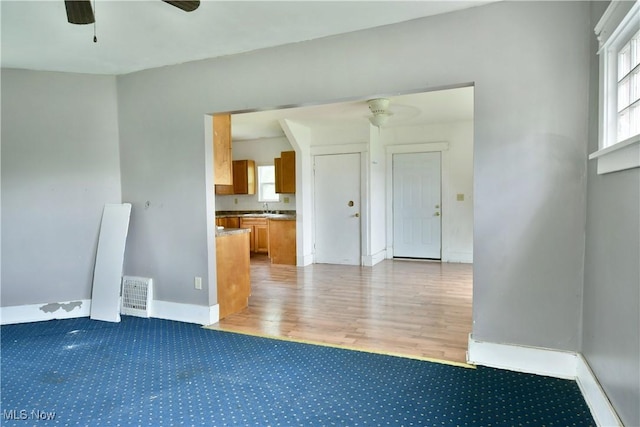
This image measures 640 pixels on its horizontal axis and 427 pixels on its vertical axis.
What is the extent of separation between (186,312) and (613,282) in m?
3.29

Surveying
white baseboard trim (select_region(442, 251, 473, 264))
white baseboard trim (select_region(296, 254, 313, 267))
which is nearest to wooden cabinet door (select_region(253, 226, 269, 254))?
white baseboard trim (select_region(296, 254, 313, 267))

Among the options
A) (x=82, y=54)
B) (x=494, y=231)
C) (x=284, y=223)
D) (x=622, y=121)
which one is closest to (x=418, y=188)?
(x=284, y=223)

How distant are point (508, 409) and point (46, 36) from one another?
4072mm

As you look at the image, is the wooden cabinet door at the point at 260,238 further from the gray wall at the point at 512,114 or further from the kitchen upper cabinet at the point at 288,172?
the gray wall at the point at 512,114

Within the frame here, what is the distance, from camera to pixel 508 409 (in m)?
2.00

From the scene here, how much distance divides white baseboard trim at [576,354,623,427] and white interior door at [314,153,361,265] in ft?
13.5

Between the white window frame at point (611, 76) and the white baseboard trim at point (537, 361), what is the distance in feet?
3.90

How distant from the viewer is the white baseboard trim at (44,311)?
11.6 ft

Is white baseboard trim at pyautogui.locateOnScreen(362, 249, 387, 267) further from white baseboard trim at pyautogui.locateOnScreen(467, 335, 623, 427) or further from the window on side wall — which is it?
white baseboard trim at pyautogui.locateOnScreen(467, 335, 623, 427)

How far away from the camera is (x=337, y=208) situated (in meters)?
6.38

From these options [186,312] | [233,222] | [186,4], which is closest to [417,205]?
[233,222]

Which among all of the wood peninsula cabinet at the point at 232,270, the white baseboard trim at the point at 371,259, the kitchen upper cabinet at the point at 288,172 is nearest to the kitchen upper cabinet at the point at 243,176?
the kitchen upper cabinet at the point at 288,172

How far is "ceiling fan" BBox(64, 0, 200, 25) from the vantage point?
1931mm

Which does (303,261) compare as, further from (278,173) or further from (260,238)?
(278,173)
